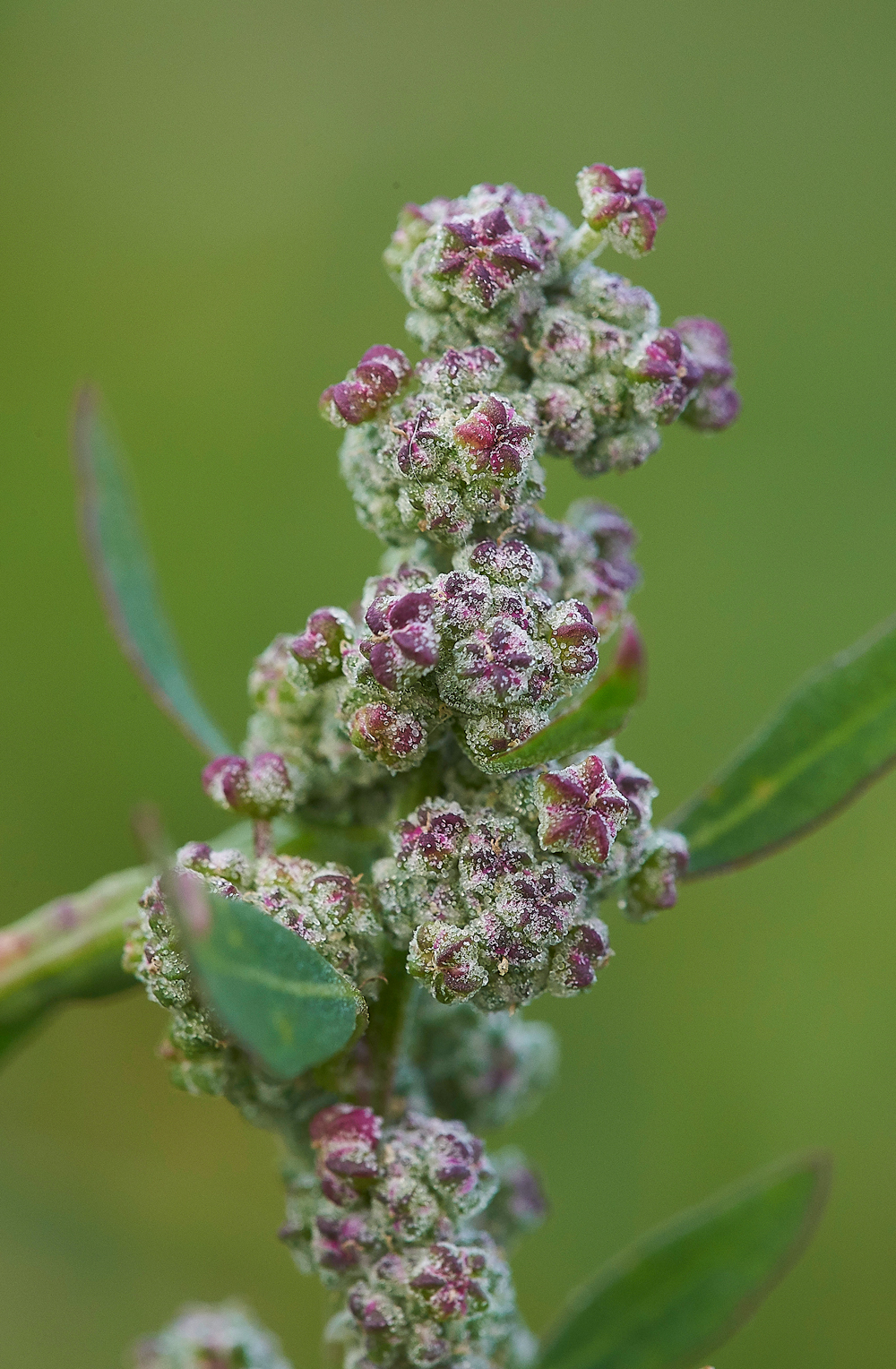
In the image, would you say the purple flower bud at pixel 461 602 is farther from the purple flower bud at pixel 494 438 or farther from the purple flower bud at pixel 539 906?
the purple flower bud at pixel 539 906

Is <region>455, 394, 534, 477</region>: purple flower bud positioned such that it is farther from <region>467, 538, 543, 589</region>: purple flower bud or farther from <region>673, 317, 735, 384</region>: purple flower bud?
<region>673, 317, 735, 384</region>: purple flower bud

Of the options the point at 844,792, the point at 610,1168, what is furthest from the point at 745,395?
the point at 844,792

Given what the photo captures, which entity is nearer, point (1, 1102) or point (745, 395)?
point (1, 1102)

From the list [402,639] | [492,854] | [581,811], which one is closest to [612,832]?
[581,811]

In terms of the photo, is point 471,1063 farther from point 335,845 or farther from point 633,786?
point 633,786

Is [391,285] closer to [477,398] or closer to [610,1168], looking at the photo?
[610,1168]
